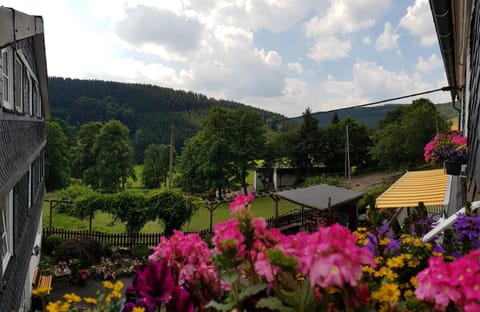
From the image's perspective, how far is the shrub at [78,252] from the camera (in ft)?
41.0

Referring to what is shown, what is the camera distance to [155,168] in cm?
4538

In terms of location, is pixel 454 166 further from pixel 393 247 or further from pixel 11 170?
pixel 11 170

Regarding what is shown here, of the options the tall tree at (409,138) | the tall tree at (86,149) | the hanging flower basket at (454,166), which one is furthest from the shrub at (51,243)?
the tall tree at (409,138)

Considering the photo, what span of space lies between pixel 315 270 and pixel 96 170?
34.4 m

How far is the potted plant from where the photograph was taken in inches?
180

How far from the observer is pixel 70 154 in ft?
125

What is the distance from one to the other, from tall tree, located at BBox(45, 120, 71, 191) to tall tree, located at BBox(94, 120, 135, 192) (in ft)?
9.75

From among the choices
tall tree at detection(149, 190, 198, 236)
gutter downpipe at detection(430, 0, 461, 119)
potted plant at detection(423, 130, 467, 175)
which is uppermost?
gutter downpipe at detection(430, 0, 461, 119)

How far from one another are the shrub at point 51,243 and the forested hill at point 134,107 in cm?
5233

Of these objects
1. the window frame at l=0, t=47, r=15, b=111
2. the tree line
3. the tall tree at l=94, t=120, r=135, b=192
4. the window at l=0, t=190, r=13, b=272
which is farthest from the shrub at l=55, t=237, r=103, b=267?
the tall tree at l=94, t=120, r=135, b=192

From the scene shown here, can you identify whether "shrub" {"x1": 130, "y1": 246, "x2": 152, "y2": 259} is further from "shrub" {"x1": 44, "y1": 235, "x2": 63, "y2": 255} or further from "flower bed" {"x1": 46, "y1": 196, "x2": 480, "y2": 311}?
"flower bed" {"x1": 46, "y1": 196, "x2": 480, "y2": 311}

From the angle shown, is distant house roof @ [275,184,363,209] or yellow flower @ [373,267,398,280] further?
distant house roof @ [275,184,363,209]

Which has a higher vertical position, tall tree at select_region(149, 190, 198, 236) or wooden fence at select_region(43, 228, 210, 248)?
tall tree at select_region(149, 190, 198, 236)

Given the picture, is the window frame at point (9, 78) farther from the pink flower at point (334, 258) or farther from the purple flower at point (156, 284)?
the pink flower at point (334, 258)
